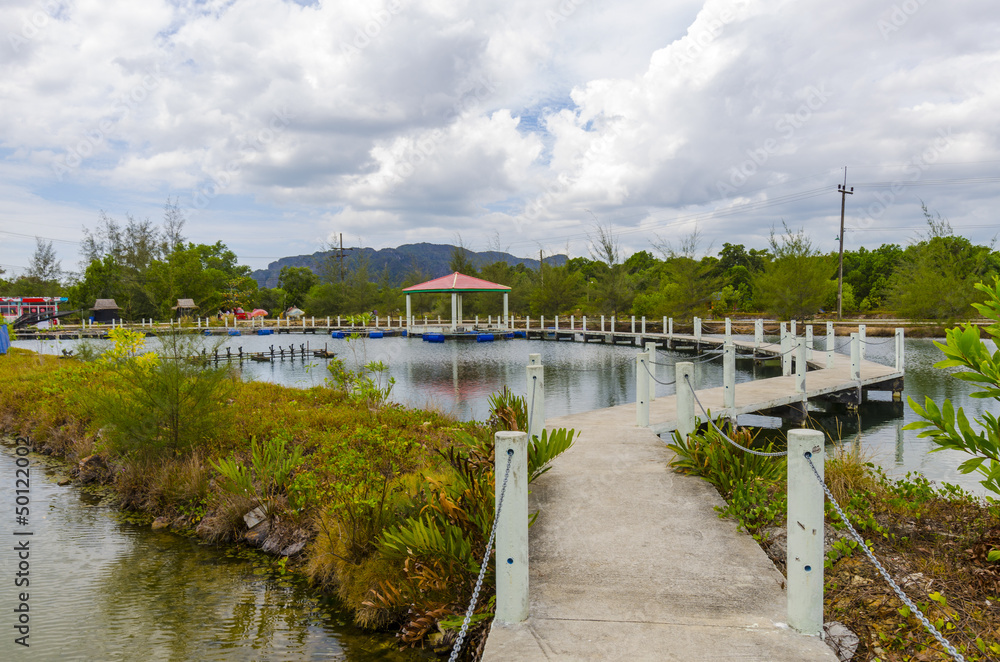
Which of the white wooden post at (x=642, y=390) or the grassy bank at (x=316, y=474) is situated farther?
the white wooden post at (x=642, y=390)

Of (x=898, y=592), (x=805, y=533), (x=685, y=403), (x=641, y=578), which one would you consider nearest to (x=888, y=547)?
(x=805, y=533)

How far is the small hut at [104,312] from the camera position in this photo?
5367 cm

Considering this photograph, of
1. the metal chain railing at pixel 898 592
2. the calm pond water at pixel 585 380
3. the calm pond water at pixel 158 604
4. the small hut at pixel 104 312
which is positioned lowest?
the calm pond water at pixel 158 604

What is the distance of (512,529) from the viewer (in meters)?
3.42

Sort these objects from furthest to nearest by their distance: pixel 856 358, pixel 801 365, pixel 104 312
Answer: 1. pixel 104 312
2. pixel 856 358
3. pixel 801 365

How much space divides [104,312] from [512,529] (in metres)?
61.7

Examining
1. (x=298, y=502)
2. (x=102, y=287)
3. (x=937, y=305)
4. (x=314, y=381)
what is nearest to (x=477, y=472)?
(x=298, y=502)

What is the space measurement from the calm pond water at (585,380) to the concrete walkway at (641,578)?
339 cm

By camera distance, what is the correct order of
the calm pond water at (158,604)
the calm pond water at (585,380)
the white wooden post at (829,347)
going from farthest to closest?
the white wooden post at (829,347), the calm pond water at (585,380), the calm pond water at (158,604)

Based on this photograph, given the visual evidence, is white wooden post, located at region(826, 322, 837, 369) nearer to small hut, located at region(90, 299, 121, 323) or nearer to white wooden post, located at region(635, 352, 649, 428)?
white wooden post, located at region(635, 352, 649, 428)

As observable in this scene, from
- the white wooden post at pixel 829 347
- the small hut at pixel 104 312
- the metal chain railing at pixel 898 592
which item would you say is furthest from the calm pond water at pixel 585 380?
the small hut at pixel 104 312

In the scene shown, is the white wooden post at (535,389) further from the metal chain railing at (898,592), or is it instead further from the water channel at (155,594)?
the metal chain railing at (898,592)

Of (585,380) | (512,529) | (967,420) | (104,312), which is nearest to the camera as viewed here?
(512,529)

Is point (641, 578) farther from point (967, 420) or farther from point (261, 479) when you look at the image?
point (261, 479)
